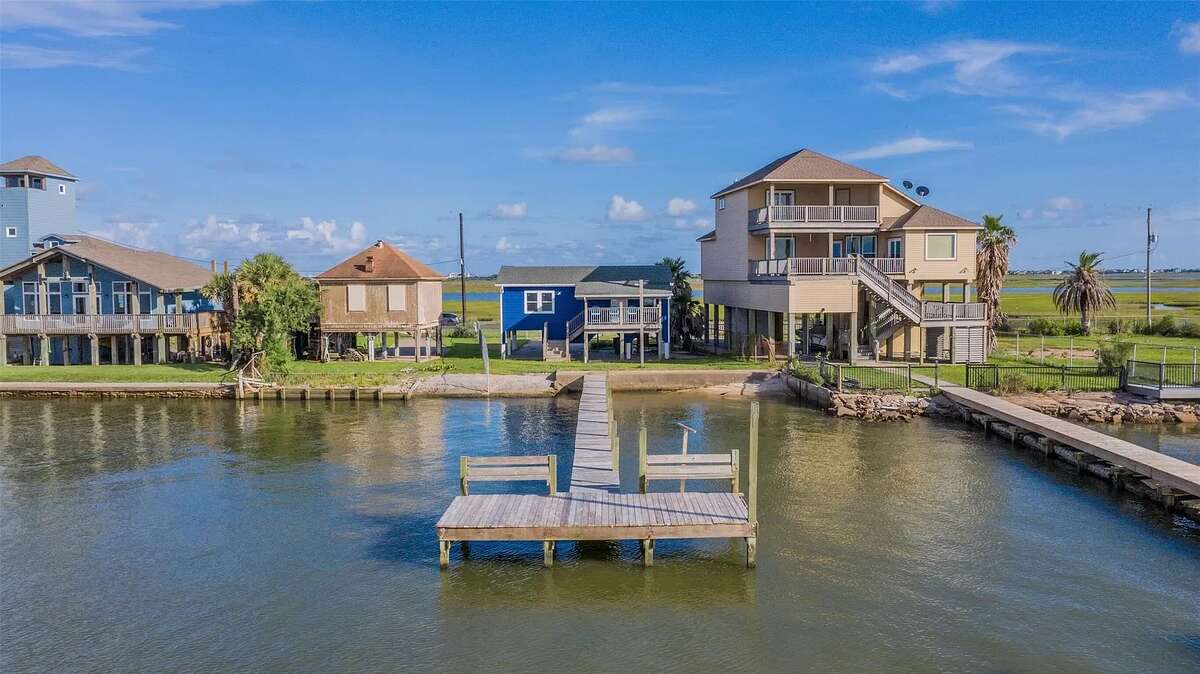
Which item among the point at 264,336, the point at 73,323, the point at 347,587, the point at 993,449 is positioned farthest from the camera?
the point at 73,323

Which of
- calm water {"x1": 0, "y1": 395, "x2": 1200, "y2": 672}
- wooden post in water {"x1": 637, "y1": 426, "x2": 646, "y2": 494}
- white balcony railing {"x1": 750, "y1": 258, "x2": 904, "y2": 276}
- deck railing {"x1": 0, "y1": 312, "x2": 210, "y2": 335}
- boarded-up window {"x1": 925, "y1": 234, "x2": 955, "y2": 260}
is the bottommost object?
calm water {"x1": 0, "y1": 395, "x2": 1200, "y2": 672}

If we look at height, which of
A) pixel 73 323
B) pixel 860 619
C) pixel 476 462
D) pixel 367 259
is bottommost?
pixel 860 619

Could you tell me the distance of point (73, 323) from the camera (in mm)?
44500

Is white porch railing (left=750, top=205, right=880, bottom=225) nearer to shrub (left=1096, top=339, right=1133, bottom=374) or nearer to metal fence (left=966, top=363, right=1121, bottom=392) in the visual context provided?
metal fence (left=966, top=363, right=1121, bottom=392)

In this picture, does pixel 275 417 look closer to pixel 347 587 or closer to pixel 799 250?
pixel 347 587

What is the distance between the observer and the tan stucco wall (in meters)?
42.1

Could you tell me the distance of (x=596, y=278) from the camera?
47.2 meters

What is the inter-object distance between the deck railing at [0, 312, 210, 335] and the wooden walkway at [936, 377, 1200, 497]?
126 feet

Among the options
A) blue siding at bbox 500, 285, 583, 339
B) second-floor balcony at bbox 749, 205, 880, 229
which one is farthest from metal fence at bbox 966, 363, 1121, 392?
blue siding at bbox 500, 285, 583, 339

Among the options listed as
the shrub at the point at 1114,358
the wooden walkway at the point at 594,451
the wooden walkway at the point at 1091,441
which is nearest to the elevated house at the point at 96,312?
the wooden walkway at the point at 594,451

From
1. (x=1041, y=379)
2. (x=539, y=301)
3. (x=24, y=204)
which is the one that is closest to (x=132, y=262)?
(x=24, y=204)

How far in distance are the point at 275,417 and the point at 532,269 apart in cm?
1801

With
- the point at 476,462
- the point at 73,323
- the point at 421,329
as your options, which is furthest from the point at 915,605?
the point at 73,323

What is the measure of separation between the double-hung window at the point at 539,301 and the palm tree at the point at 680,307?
7.96 meters
